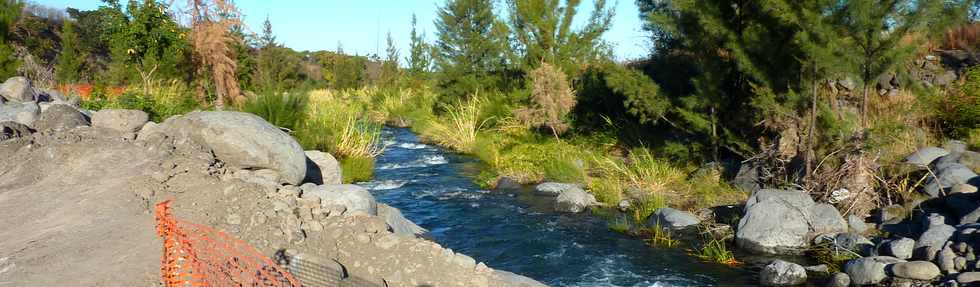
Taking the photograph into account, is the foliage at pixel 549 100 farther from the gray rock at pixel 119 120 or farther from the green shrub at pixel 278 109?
the gray rock at pixel 119 120

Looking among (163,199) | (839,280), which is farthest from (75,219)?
(839,280)

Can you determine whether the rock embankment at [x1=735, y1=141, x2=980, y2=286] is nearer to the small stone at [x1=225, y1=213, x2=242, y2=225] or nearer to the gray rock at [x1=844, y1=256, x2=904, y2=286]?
the gray rock at [x1=844, y1=256, x2=904, y2=286]

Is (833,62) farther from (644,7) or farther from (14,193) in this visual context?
(14,193)

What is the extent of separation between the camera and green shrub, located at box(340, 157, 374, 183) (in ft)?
34.1

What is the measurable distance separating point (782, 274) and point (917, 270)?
100 centimetres

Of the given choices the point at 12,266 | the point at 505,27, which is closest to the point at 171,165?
the point at 12,266

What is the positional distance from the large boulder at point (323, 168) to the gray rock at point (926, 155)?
6.90m

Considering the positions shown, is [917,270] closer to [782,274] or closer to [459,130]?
[782,274]

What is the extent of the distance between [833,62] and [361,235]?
17.8 feet

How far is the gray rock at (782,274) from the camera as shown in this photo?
228 inches

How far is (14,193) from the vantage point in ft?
19.5

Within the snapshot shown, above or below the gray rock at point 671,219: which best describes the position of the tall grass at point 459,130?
above

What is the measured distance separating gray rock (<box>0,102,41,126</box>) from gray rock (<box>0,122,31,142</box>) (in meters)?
0.43

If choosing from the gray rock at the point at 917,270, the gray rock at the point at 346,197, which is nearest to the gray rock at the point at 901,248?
the gray rock at the point at 917,270
